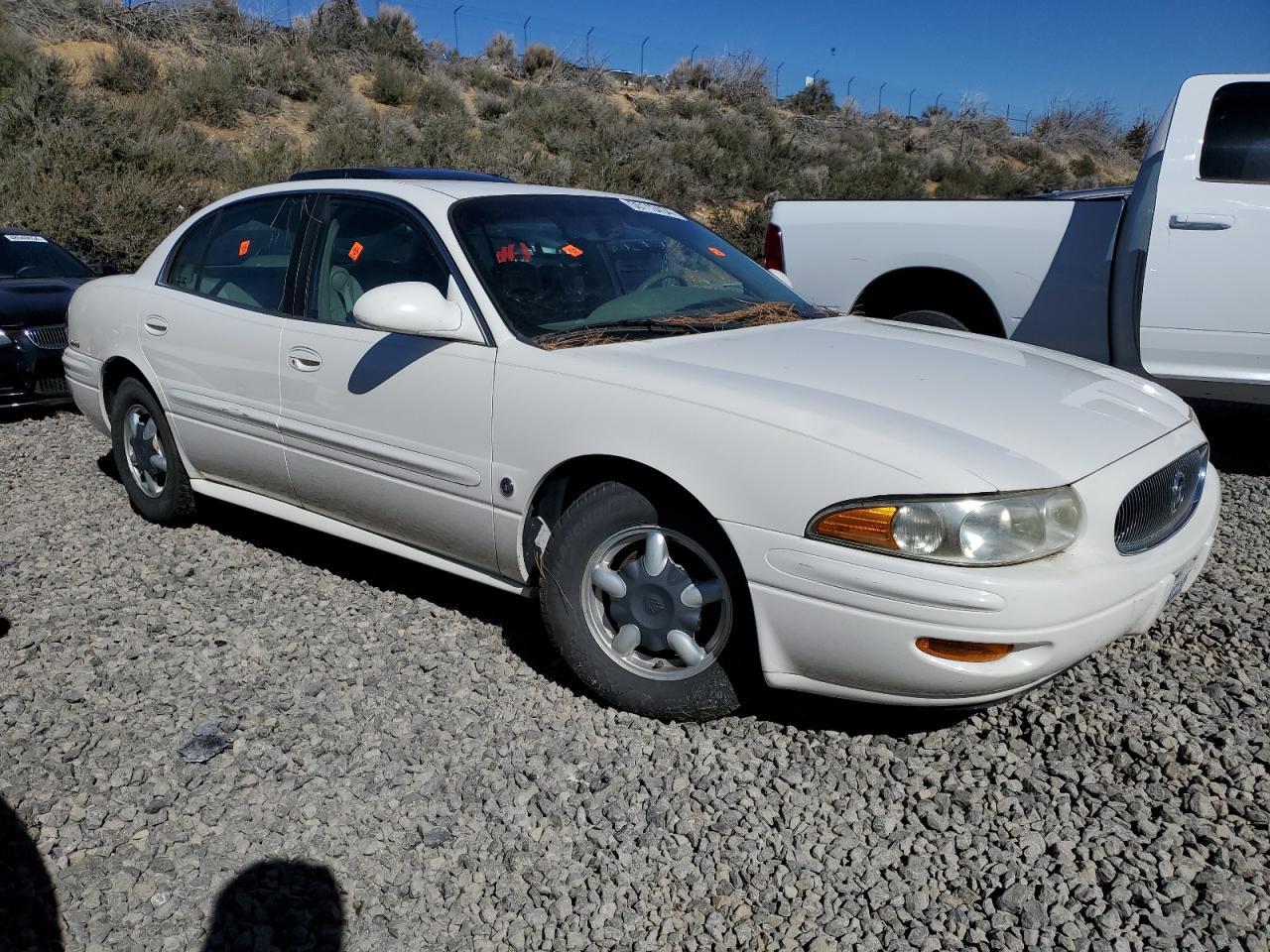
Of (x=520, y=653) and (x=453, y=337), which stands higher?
(x=453, y=337)

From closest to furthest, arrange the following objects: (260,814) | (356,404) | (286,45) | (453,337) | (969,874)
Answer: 1. (969,874)
2. (260,814)
3. (453,337)
4. (356,404)
5. (286,45)

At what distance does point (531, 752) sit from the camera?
308 cm

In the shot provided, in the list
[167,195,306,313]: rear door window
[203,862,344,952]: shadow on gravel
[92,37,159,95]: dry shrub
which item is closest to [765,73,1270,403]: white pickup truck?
[167,195,306,313]: rear door window

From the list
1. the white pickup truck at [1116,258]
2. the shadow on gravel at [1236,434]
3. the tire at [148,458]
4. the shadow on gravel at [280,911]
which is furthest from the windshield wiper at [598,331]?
the shadow on gravel at [1236,434]

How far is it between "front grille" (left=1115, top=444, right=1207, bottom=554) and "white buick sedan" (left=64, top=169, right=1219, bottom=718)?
0.04ft

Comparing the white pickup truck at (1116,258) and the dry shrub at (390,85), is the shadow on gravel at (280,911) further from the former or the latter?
the dry shrub at (390,85)

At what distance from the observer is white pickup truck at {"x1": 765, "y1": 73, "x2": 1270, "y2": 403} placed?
5.52 metres

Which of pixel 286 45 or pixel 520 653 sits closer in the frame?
pixel 520 653

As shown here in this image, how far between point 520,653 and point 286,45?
2355cm

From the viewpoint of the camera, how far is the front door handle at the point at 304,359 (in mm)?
3859

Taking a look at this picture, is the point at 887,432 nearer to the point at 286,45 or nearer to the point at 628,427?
the point at 628,427

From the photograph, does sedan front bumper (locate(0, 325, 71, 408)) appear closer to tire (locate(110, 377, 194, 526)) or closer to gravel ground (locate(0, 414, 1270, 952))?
tire (locate(110, 377, 194, 526))

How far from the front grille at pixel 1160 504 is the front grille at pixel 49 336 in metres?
7.35

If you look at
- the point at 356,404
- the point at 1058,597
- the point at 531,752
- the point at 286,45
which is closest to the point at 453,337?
the point at 356,404
